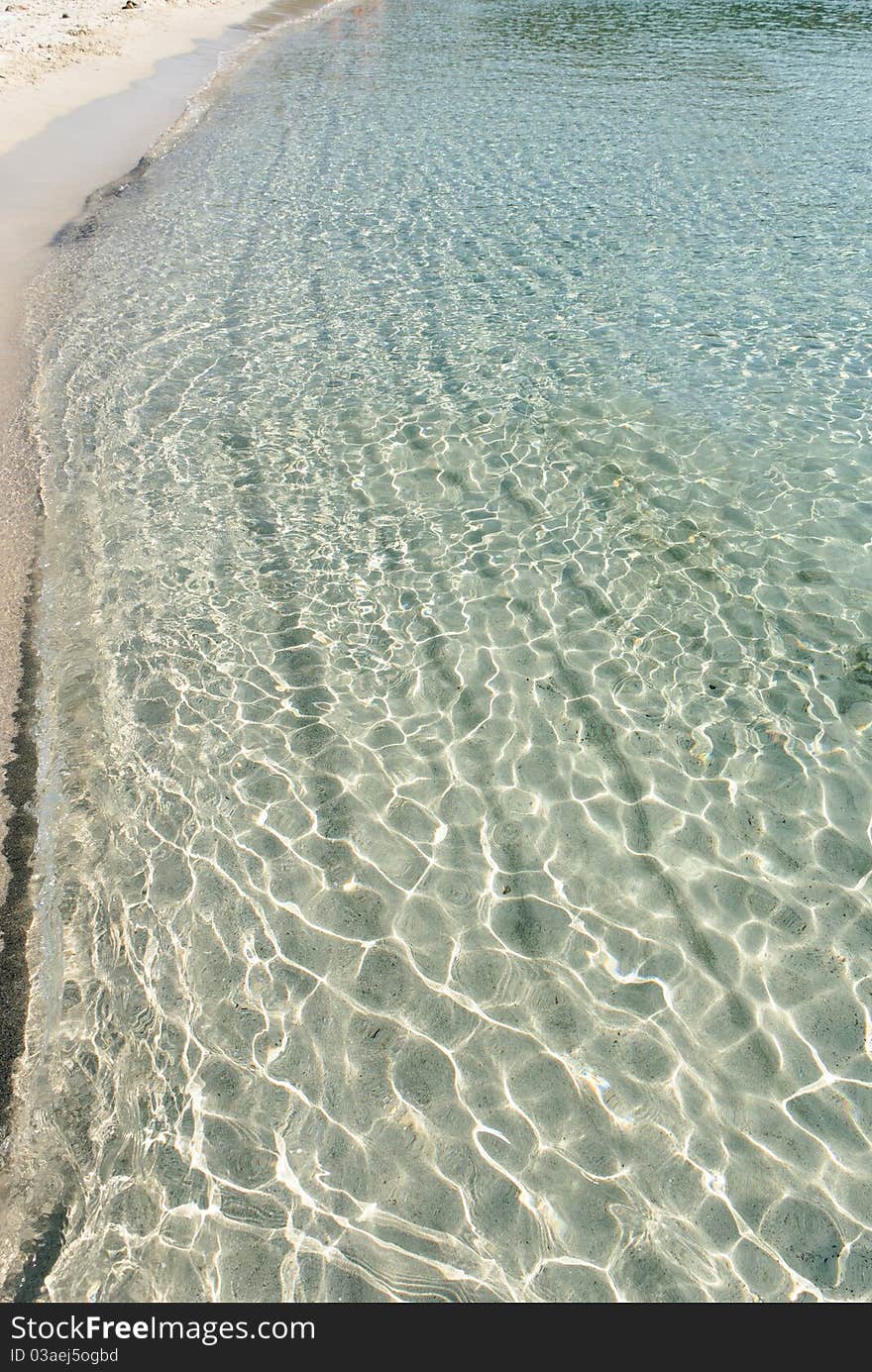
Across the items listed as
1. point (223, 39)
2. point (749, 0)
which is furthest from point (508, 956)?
point (749, 0)

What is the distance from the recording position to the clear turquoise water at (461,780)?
4422 mm

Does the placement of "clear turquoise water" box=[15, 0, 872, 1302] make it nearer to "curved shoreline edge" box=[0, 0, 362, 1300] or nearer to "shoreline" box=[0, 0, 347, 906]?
"curved shoreline edge" box=[0, 0, 362, 1300]

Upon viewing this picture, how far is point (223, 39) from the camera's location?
32.4 m

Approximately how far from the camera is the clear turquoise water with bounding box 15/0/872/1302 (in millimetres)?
4422

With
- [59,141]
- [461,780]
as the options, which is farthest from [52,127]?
[461,780]

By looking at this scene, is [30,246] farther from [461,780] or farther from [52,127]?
[461,780]

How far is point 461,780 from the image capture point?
6.48 metres

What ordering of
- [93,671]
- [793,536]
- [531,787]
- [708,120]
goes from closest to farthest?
[531,787] < [93,671] < [793,536] < [708,120]

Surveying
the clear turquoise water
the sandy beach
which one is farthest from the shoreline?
the clear turquoise water

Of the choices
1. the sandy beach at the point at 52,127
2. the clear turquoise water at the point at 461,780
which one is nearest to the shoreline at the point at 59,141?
the sandy beach at the point at 52,127

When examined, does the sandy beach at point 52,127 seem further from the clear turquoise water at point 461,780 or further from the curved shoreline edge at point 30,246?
the clear turquoise water at point 461,780
